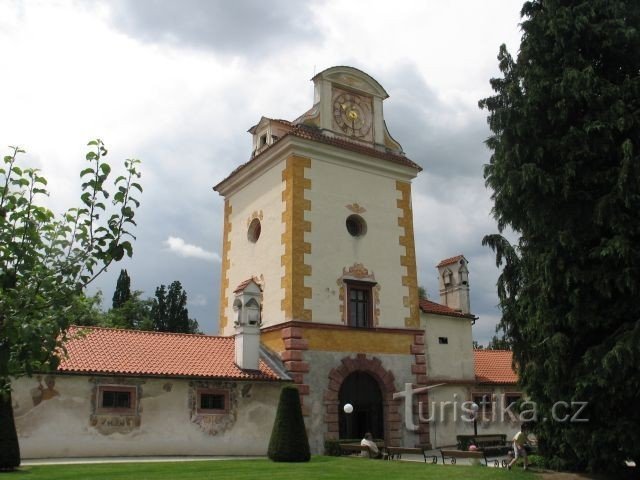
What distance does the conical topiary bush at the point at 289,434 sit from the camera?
19.5 meters

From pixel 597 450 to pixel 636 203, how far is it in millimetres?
6226

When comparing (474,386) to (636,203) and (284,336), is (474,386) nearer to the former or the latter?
(284,336)

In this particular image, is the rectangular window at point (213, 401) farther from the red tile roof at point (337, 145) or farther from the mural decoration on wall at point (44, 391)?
the red tile roof at point (337, 145)

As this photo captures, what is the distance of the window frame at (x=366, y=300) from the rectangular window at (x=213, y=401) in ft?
18.9

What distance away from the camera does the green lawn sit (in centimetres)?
1505

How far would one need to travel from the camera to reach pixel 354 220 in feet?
88.5

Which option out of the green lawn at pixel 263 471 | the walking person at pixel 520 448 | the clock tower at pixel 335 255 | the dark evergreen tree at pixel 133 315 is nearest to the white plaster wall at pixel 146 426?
the clock tower at pixel 335 255

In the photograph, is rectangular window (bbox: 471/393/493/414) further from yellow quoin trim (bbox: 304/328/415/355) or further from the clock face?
the clock face

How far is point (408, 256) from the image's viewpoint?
2766 cm

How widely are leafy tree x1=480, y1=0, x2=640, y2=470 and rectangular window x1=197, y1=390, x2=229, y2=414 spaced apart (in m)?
9.86

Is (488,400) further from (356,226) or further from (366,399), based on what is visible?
(356,226)

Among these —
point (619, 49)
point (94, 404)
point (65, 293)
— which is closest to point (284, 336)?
point (94, 404)

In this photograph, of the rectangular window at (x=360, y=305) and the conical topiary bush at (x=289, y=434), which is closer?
the conical topiary bush at (x=289, y=434)

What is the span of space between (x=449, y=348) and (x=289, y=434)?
10.9 metres
